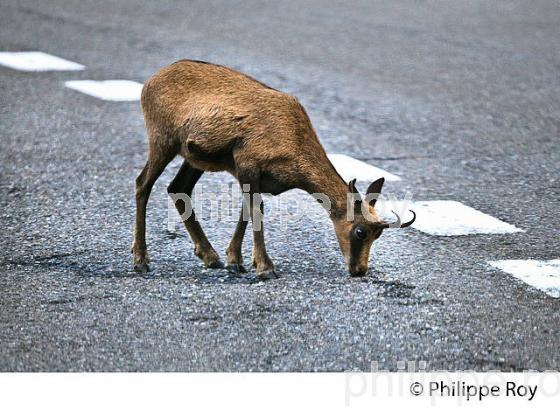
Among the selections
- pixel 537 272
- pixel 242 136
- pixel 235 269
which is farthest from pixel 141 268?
pixel 537 272

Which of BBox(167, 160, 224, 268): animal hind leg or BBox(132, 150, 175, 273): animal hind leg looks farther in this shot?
BBox(167, 160, 224, 268): animal hind leg

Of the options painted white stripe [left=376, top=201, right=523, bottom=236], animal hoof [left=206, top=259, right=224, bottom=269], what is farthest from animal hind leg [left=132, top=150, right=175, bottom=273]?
painted white stripe [left=376, top=201, right=523, bottom=236]

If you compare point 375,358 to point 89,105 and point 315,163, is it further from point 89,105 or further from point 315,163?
point 89,105

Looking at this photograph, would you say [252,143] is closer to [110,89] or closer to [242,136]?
[242,136]

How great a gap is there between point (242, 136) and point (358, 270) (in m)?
0.90

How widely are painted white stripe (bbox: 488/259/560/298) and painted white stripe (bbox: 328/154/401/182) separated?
2.07m

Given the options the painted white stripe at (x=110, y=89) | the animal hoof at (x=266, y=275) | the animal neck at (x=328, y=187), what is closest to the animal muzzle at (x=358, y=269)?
the animal neck at (x=328, y=187)

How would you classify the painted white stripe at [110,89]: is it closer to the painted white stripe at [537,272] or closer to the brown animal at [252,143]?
the brown animal at [252,143]

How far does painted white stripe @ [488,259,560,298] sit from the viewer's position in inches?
257

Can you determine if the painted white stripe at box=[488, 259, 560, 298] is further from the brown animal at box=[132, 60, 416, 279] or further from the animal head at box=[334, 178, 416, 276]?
the brown animal at box=[132, 60, 416, 279]

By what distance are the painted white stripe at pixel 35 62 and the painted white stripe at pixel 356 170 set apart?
171 inches

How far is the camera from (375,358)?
5.52m
